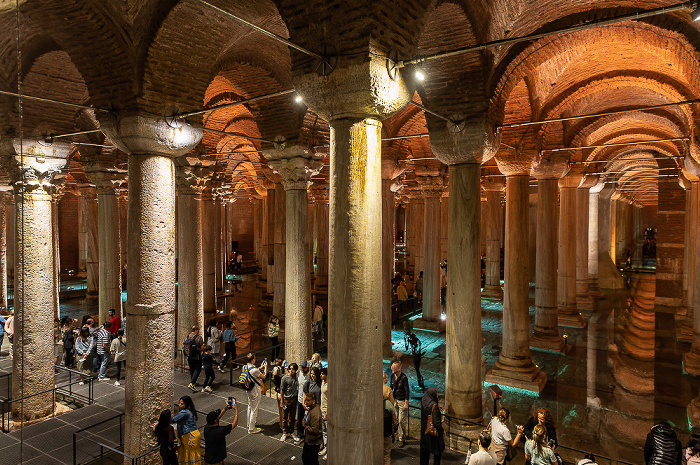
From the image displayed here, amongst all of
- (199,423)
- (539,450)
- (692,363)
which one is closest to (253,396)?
A: (199,423)

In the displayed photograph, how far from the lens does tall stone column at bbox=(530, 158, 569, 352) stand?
10.5 meters

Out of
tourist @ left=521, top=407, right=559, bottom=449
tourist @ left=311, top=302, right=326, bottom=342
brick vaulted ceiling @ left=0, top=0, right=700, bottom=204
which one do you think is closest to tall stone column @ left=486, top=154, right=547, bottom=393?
brick vaulted ceiling @ left=0, top=0, right=700, bottom=204

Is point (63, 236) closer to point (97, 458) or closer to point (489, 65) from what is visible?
point (97, 458)

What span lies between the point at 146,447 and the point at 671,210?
55.7 ft

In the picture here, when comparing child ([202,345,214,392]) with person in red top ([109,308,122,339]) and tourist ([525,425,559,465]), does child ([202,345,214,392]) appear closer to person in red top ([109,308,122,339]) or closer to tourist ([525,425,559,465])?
person in red top ([109,308,122,339])

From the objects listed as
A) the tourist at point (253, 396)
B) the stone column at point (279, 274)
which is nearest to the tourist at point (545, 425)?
the tourist at point (253, 396)

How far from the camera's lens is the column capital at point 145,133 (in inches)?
223

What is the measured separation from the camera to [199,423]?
7.03m

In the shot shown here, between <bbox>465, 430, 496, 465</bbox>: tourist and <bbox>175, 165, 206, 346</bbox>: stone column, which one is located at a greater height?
<bbox>175, 165, 206, 346</bbox>: stone column

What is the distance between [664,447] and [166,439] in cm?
521

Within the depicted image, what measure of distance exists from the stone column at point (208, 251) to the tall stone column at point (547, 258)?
8511mm

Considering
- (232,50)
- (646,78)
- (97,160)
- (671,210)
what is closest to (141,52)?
(232,50)

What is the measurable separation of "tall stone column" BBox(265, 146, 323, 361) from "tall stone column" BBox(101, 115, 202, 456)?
8.17 ft

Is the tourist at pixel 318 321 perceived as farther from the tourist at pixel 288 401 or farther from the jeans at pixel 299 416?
the jeans at pixel 299 416
